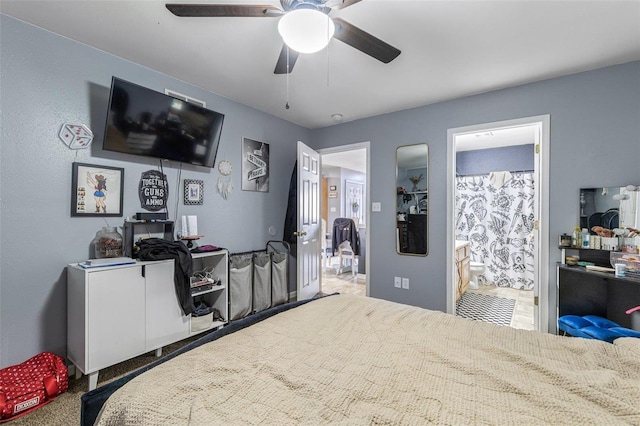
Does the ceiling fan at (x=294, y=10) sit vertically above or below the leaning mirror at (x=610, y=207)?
above

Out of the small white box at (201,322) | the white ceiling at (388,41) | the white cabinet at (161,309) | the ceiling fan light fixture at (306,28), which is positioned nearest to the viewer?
the ceiling fan light fixture at (306,28)

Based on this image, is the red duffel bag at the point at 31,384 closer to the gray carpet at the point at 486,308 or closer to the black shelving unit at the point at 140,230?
the black shelving unit at the point at 140,230

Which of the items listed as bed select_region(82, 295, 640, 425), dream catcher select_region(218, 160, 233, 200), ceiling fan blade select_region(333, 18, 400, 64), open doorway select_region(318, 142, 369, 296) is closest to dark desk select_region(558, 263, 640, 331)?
bed select_region(82, 295, 640, 425)

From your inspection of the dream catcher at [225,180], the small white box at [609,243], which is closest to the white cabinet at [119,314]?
the dream catcher at [225,180]

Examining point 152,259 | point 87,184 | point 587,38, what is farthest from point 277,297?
point 587,38

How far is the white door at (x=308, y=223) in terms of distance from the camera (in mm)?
3486

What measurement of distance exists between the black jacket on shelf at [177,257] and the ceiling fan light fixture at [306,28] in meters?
1.74

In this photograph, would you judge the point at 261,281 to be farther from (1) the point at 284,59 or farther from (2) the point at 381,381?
(2) the point at 381,381

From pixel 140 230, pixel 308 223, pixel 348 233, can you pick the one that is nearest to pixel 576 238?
pixel 308 223

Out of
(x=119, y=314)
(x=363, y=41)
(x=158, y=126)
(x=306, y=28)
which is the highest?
(x=363, y=41)

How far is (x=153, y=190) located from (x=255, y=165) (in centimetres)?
120

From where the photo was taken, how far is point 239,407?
78cm

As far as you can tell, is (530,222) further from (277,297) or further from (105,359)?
(105,359)

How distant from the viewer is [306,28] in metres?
1.31
